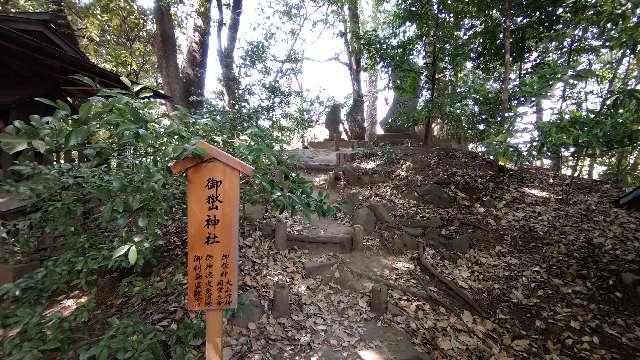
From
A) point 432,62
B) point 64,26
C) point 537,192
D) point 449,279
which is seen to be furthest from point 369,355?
point 64,26

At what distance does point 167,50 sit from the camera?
26.3 feet

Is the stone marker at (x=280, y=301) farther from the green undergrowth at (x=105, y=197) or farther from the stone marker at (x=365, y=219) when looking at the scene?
the stone marker at (x=365, y=219)

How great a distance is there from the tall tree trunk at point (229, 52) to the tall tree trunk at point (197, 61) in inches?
22.9

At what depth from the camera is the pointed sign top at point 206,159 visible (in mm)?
2037

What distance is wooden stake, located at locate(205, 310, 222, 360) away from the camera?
2.35 m

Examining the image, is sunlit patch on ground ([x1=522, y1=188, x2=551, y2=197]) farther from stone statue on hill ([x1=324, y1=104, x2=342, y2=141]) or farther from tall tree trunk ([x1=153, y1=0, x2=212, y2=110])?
tall tree trunk ([x1=153, y1=0, x2=212, y2=110])

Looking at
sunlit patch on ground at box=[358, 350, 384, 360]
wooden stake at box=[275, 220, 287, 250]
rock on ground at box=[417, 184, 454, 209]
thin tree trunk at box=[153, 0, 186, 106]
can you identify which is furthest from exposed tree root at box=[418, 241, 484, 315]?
thin tree trunk at box=[153, 0, 186, 106]

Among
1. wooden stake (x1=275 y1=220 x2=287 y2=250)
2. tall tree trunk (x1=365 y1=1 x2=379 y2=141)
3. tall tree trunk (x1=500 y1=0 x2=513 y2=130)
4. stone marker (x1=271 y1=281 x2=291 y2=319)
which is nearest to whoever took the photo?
stone marker (x1=271 y1=281 x2=291 y2=319)

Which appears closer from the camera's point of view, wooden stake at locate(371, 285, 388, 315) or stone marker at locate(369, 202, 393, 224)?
wooden stake at locate(371, 285, 388, 315)

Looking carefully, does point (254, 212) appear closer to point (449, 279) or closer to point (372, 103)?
point (449, 279)

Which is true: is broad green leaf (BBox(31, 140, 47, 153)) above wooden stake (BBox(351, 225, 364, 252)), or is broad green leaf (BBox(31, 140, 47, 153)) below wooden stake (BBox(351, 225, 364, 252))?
above

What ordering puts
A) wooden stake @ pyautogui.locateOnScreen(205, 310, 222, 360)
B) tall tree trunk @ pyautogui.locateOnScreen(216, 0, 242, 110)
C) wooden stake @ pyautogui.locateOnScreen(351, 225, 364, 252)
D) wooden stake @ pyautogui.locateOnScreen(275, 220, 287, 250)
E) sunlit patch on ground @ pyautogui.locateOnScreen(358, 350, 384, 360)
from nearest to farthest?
1. wooden stake @ pyautogui.locateOnScreen(205, 310, 222, 360)
2. sunlit patch on ground @ pyautogui.locateOnScreen(358, 350, 384, 360)
3. wooden stake @ pyautogui.locateOnScreen(275, 220, 287, 250)
4. wooden stake @ pyautogui.locateOnScreen(351, 225, 364, 252)
5. tall tree trunk @ pyautogui.locateOnScreen(216, 0, 242, 110)

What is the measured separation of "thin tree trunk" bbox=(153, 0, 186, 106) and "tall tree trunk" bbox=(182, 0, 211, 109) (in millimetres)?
365

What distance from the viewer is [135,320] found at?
8.01ft
